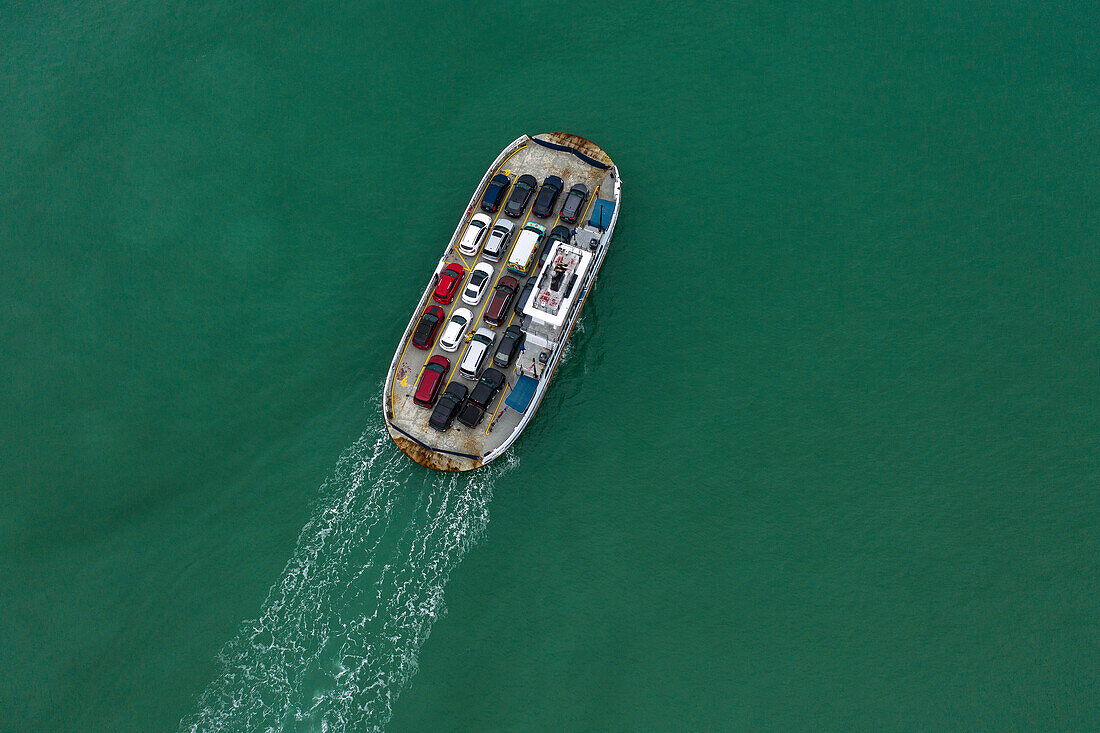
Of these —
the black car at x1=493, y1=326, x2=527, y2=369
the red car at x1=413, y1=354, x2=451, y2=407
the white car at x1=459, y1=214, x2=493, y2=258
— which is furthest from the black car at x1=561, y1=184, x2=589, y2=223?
the red car at x1=413, y1=354, x2=451, y2=407

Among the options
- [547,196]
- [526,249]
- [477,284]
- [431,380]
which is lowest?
[431,380]

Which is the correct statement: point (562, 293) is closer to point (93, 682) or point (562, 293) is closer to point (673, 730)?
point (673, 730)

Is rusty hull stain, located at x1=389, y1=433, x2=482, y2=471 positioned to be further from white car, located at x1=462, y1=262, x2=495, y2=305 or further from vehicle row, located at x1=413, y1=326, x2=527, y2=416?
white car, located at x1=462, y1=262, x2=495, y2=305

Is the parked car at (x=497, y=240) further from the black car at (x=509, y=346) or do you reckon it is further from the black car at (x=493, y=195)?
the black car at (x=509, y=346)

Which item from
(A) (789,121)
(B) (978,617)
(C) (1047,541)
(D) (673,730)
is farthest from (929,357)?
(D) (673,730)

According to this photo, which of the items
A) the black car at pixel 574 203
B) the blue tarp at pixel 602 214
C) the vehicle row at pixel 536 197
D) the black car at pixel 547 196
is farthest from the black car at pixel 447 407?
the blue tarp at pixel 602 214

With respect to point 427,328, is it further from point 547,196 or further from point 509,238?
point 547,196

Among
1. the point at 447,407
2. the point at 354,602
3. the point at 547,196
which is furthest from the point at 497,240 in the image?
the point at 354,602
